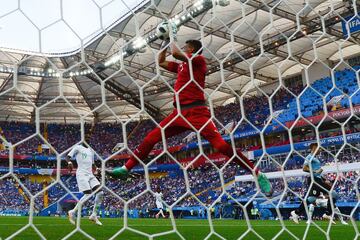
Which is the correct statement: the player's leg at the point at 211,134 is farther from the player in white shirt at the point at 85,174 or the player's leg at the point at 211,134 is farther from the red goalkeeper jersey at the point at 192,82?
the player in white shirt at the point at 85,174

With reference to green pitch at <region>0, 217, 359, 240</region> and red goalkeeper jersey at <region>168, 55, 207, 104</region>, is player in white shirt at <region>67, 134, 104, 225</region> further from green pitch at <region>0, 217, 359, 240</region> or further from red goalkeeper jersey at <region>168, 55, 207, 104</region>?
red goalkeeper jersey at <region>168, 55, 207, 104</region>

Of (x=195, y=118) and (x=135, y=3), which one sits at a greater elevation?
(x=135, y=3)

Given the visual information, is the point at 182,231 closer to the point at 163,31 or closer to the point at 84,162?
the point at 84,162

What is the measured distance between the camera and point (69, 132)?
25406 millimetres

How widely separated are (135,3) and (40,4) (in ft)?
1.50

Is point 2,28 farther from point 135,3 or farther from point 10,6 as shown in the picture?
point 135,3

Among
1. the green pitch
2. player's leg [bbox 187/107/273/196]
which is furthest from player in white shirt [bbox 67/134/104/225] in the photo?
player's leg [bbox 187/107/273/196]

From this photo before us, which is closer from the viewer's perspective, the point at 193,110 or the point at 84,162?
the point at 193,110

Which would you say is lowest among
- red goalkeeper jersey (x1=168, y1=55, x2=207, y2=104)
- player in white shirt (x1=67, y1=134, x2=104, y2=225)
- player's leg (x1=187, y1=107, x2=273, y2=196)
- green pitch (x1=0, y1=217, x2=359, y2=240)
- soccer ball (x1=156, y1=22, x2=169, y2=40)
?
green pitch (x1=0, y1=217, x2=359, y2=240)

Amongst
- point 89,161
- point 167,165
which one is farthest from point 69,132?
point 89,161

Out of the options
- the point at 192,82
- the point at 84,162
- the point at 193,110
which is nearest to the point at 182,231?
the point at 84,162

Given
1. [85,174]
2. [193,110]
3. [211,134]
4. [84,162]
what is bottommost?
[85,174]

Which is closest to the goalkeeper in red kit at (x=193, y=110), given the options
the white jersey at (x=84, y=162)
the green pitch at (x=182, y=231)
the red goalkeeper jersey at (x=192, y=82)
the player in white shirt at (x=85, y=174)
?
the red goalkeeper jersey at (x=192, y=82)

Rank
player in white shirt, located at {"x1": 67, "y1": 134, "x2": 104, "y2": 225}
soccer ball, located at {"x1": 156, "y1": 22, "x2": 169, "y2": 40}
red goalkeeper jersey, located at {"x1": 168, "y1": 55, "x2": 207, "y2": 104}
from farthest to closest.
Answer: player in white shirt, located at {"x1": 67, "y1": 134, "x2": 104, "y2": 225}
red goalkeeper jersey, located at {"x1": 168, "y1": 55, "x2": 207, "y2": 104}
soccer ball, located at {"x1": 156, "y1": 22, "x2": 169, "y2": 40}
